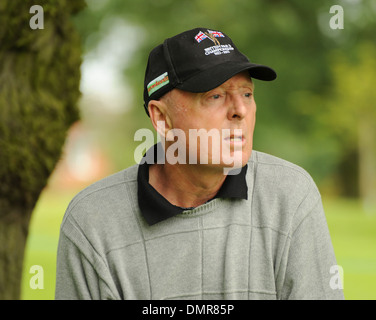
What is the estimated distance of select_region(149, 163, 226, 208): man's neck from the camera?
7.17 feet

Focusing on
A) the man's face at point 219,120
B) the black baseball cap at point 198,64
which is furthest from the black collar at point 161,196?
the black baseball cap at point 198,64

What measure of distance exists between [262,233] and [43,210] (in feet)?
54.7

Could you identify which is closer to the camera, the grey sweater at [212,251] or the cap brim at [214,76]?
the cap brim at [214,76]

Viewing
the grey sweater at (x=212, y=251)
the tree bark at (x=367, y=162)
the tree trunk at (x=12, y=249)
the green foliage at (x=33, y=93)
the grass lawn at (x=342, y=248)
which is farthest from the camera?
the tree bark at (x=367, y=162)

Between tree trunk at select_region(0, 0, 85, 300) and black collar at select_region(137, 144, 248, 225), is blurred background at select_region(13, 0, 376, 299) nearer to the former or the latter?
tree trunk at select_region(0, 0, 85, 300)

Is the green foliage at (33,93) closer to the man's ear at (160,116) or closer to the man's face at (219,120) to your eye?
the man's ear at (160,116)

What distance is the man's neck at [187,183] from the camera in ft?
7.17

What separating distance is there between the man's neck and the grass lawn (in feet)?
8.36

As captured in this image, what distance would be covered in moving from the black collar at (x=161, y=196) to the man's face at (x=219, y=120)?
13cm

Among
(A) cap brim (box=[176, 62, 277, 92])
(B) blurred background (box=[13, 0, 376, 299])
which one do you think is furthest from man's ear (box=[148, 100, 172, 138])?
(B) blurred background (box=[13, 0, 376, 299])

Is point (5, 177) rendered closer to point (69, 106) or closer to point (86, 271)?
point (69, 106)

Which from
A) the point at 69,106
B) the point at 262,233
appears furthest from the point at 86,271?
the point at 69,106

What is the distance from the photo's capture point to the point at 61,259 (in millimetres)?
2250

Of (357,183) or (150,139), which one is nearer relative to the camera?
(150,139)
